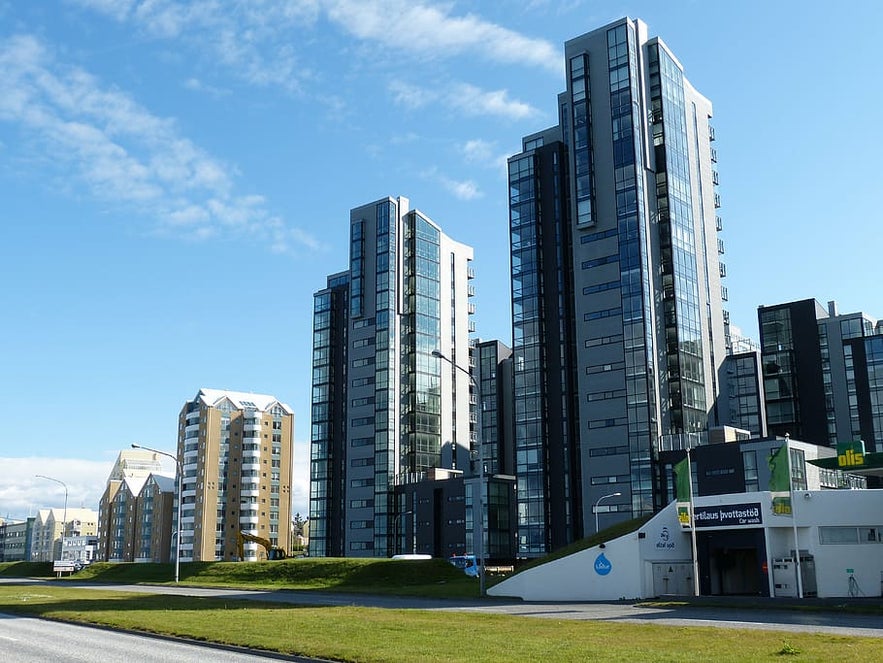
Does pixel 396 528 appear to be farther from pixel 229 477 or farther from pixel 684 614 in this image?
pixel 684 614

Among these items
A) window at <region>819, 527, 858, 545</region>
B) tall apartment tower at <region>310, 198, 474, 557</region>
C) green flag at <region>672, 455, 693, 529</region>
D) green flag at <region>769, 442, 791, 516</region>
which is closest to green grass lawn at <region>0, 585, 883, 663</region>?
green flag at <region>672, 455, 693, 529</region>

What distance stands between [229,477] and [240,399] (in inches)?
687

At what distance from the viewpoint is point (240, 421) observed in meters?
182

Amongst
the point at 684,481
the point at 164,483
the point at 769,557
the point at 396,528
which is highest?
the point at 164,483

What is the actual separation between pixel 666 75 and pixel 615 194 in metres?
18.0

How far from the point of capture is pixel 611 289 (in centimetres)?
10575

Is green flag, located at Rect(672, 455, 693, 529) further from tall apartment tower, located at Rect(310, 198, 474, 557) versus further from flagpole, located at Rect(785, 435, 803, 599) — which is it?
tall apartment tower, located at Rect(310, 198, 474, 557)

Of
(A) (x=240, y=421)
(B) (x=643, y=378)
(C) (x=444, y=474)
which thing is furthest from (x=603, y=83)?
(A) (x=240, y=421)

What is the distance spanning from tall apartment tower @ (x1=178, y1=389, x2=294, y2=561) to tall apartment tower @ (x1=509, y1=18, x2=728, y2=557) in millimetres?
81792

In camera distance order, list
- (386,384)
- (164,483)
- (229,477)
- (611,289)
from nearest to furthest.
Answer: (611,289) < (386,384) < (229,477) < (164,483)

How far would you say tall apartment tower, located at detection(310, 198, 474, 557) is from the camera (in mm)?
142250

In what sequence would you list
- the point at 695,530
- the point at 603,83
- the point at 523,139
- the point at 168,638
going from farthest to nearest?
the point at 523,139 < the point at 603,83 < the point at 695,530 < the point at 168,638

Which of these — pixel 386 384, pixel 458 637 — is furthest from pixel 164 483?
pixel 458 637

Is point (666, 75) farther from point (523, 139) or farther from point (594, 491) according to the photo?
point (594, 491)
